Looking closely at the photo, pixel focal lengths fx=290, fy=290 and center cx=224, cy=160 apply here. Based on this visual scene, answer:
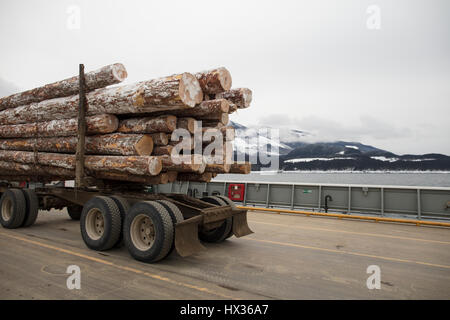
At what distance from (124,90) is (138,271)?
136 inches

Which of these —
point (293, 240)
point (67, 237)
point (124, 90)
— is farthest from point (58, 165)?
point (293, 240)

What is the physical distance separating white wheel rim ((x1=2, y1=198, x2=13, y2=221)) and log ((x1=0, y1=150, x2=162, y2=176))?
114 centimetres

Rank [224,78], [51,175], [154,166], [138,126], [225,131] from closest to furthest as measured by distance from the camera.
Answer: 1. [154,166]
2. [224,78]
3. [138,126]
4. [225,131]
5. [51,175]

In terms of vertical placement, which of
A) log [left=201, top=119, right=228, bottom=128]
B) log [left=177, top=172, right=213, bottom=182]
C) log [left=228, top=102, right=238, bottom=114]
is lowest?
log [left=177, top=172, right=213, bottom=182]

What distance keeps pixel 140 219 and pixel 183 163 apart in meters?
1.29

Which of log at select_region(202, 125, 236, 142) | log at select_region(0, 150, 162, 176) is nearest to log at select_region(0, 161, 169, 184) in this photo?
log at select_region(0, 150, 162, 176)

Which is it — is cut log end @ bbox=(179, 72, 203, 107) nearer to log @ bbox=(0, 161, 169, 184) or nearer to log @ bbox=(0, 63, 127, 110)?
log @ bbox=(0, 161, 169, 184)

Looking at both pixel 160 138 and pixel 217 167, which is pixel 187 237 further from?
pixel 160 138

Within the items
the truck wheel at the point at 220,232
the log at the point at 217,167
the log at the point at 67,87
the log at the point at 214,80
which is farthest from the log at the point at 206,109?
the truck wheel at the point at 220,232

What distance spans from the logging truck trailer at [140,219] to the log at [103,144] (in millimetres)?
968

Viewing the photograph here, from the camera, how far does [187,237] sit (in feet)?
16.4

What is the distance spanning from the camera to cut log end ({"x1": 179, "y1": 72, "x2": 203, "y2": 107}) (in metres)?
5.11

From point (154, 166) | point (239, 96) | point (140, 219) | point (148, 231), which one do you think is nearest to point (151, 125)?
point (154, 166)

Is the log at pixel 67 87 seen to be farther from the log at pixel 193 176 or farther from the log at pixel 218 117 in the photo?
the log at pixel 193 176
